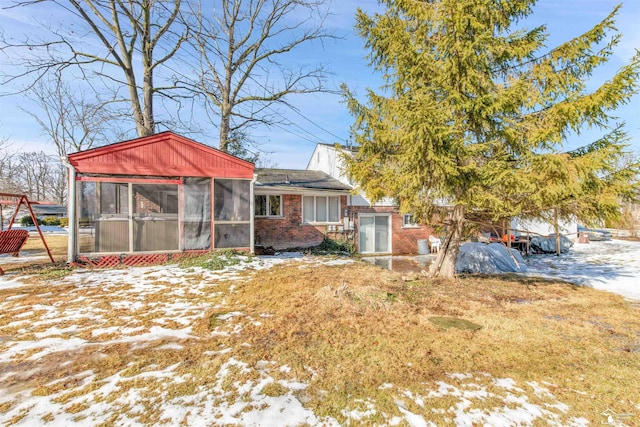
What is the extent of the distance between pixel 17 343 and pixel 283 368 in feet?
11.6

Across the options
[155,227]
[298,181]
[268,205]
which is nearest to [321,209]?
[298,181]

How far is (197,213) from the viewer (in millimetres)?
9281

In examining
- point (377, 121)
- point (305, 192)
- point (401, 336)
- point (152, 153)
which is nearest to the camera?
point (401, 336)

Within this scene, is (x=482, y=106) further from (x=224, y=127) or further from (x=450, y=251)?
(x=224, y=127)

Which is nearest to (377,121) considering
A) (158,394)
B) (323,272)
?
(323,272)

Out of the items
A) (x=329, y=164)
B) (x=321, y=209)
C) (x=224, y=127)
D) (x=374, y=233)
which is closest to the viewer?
(x=321, y=209)

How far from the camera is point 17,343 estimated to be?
12.0ft

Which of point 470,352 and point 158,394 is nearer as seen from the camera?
point 158,394

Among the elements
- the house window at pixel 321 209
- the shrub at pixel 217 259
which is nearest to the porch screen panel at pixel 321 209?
the house window at pixel 321 209

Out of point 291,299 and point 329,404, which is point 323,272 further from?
point 329,404

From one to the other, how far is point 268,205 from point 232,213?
2806 mm

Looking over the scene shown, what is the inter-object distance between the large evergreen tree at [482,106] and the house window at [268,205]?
6.34 metres

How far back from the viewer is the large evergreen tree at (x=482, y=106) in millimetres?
5207

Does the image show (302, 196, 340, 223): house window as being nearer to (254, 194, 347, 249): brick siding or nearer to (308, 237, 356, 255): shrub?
(254, 194, 347, 249): brick siding
